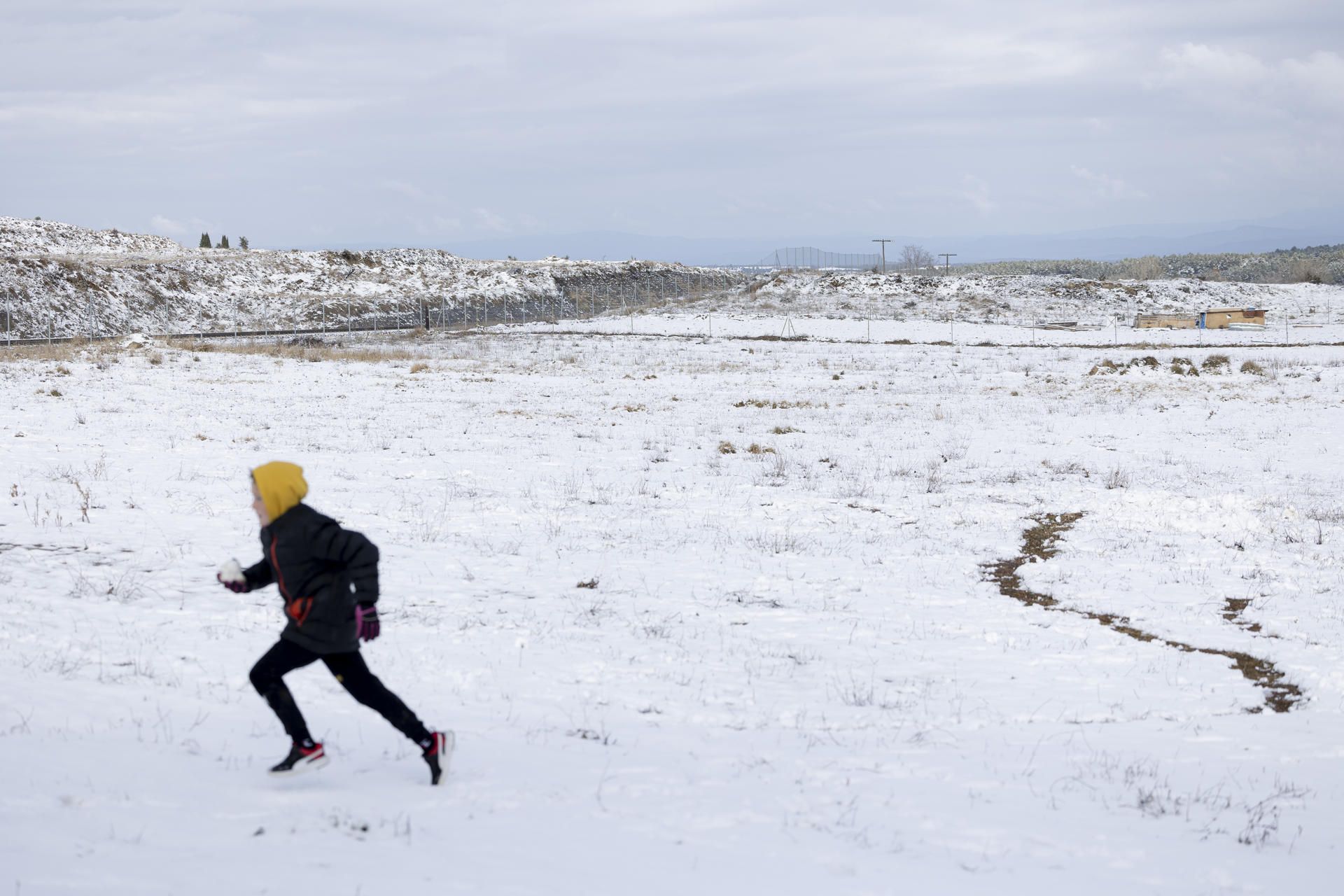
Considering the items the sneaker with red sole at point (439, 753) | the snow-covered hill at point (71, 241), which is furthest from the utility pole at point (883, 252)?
the sneaker with red sole at point (439, 753)

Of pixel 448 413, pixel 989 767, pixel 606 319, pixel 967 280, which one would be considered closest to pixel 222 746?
pixel 989 767

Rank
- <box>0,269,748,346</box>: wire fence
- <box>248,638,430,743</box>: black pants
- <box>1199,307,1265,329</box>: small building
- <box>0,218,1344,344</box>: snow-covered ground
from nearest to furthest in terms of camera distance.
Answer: <box>248,638,430,743</box>: black pants
<box>0,269,748,346</box>: wire fence
<box>1199,307,1265,329</box>: small building
<box>0,218,1344,344</box>: snow-covered ground

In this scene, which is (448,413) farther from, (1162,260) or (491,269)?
(1162,260)

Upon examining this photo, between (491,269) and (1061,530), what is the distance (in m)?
87.4

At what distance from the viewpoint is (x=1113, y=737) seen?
25.6 feet

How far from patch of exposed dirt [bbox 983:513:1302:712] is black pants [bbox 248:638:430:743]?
7165 millimetres

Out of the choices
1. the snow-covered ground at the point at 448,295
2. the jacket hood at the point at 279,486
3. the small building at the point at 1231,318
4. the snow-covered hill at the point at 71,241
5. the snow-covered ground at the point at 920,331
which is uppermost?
the snow-covered hill at the point at 71,241

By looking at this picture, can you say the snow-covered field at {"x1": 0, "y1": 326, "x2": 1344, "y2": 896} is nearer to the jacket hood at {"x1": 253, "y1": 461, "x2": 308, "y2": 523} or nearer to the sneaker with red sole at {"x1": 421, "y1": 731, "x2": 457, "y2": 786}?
the sneaker with red sole at {"x1": 421, "y1": 731, "x2": 457, "y2": 786}

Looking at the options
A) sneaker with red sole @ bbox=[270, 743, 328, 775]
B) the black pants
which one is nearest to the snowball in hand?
the black pants

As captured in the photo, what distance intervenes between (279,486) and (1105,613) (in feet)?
30.7

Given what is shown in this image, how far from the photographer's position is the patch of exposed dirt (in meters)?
8.99

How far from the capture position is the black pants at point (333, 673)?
545 cm

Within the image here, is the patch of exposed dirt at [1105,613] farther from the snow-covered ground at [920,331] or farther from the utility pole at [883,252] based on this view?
the utility pole at [883,252]

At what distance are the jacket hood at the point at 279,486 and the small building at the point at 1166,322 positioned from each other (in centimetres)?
6954
